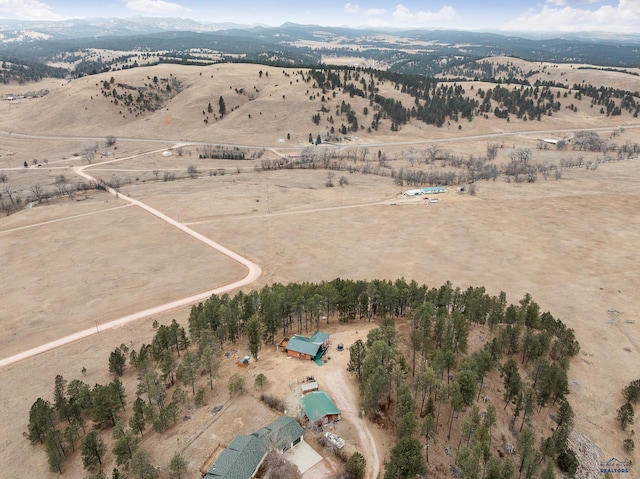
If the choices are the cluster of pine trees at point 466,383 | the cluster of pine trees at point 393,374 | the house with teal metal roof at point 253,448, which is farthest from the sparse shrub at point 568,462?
the house with teal metal roof at point 253,448

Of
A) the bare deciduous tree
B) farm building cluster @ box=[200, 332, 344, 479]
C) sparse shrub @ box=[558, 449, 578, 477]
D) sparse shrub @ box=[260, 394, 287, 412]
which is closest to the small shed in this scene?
farm building cluster @ box=[200, 332, 344, 479]

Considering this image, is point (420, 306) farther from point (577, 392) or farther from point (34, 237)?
point (34, 237)

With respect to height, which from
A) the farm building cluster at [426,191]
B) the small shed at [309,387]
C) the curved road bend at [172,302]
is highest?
the small shed at [309,387]

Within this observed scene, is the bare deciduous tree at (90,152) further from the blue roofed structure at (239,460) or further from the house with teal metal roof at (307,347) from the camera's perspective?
the blue roofed structure at (239,460)

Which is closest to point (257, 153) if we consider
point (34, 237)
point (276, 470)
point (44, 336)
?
point (34, 237)

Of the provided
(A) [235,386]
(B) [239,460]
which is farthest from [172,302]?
(B) [239,460]

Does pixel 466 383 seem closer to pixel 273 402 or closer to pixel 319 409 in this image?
pixel 319 409

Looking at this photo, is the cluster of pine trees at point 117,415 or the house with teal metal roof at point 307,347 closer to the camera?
the cluster of pine trees at point 117,415
